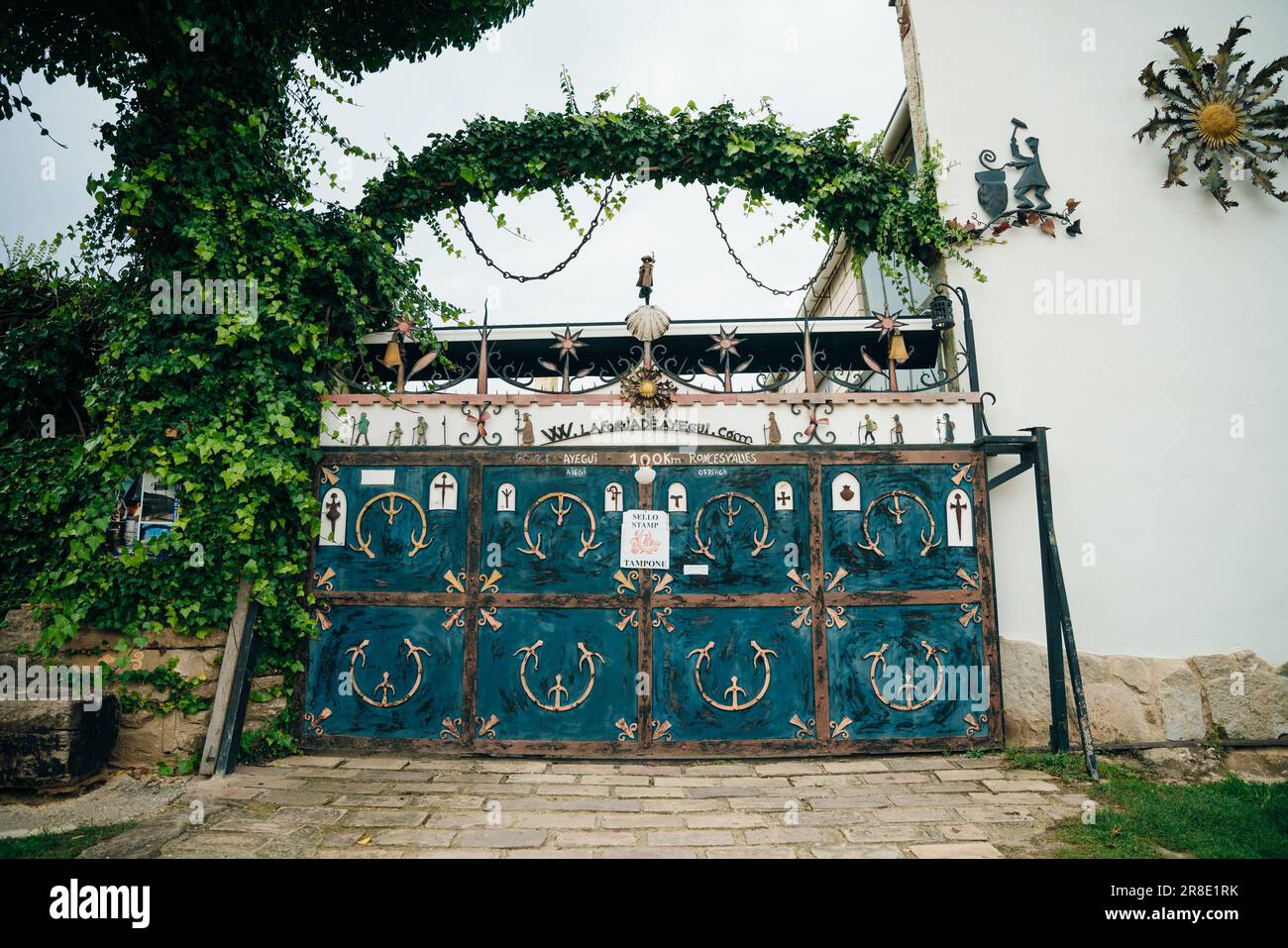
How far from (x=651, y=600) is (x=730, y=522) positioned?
3.07 feet

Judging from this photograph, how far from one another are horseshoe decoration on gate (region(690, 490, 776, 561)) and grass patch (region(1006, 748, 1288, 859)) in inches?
99.0

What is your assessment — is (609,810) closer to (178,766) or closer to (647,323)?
(178,766)

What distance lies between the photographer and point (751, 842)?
11.3 ft

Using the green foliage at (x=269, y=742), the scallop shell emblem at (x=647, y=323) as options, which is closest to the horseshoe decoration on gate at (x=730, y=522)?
the scallop shell emblem at (x=647, y=323)

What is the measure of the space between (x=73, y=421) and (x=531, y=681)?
4563 mm

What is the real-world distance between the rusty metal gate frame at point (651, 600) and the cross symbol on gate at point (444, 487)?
155mm

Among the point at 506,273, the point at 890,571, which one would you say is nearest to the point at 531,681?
the point at 890,571

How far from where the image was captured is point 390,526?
17.3 feet

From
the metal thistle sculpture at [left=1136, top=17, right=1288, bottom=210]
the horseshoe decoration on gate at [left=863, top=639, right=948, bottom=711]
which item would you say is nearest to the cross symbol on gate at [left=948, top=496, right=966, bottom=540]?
the horseshoe decoration on gate at [left=863, top=639, right=948, bottom=711]

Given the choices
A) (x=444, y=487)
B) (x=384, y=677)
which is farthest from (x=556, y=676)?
(x=444, y=487)

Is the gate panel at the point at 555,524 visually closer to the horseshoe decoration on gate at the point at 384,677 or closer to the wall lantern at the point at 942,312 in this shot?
the horseshoe decoration on gate at the point at 384,677

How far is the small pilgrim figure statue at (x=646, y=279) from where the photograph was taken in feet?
18.6

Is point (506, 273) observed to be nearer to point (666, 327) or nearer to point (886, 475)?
point (666, 327)

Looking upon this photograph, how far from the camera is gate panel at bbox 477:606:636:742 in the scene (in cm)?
499
